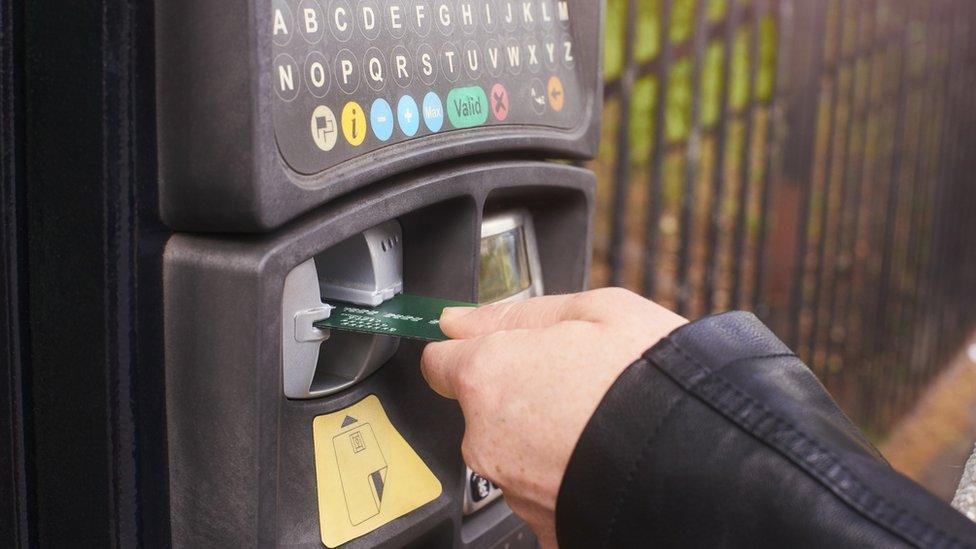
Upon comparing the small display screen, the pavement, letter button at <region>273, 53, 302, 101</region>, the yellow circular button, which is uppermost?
letter button at <region>273, 53, 302, 101</region>

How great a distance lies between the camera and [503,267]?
3.22ft

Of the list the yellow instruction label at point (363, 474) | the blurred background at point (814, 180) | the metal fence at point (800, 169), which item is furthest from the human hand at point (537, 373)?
the metal fence at point (800, 169)

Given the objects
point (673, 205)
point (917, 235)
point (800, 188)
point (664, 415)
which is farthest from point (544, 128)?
point (917, 235)

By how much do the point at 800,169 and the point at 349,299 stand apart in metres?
1.94

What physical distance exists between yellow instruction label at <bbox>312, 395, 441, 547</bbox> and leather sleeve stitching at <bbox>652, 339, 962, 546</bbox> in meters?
0.28

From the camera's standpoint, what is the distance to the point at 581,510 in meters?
0.64

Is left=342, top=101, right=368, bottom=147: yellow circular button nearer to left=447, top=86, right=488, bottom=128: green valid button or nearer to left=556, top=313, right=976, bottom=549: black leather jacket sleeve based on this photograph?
left=447, top=86, right=488, bottom=128: green valid button

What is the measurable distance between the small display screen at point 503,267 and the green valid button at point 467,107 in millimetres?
144

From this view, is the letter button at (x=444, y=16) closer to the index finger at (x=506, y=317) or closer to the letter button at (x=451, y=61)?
the letter button at (x=451, y=61)

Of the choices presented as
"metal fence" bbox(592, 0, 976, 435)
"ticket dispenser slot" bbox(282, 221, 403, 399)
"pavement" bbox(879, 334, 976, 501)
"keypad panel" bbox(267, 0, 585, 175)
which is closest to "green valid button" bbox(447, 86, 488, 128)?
"keypad panel" bbox(267, 0, 585, 175)

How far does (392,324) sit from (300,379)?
0.08m

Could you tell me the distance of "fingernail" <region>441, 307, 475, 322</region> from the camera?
0.74 m

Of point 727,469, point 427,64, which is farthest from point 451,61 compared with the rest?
point 727,469

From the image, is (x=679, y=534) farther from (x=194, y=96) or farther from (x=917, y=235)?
(x=917, y=235)
